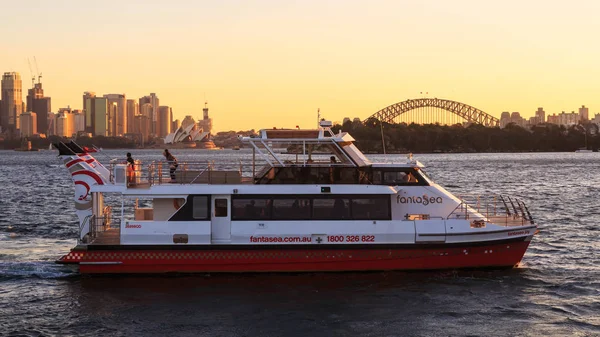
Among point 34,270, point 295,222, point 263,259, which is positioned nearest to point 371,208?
point 295,222

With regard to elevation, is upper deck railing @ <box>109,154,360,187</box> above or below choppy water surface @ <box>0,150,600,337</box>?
above

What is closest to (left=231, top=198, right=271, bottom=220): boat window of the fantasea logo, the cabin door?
the cabin door

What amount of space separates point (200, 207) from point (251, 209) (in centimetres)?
136

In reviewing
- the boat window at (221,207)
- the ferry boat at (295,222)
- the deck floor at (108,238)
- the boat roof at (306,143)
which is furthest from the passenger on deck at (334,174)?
the deck floor at (108,238)

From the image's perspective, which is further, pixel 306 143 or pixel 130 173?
pixel 130 173

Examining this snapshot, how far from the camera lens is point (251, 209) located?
1977 cm

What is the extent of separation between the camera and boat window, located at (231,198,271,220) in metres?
19.7

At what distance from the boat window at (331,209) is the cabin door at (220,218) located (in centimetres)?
230

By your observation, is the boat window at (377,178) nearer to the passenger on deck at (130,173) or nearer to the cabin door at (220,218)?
the cabin door at (220,218)

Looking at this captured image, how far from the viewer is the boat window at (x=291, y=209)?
1972 centimetres

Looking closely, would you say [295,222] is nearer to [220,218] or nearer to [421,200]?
[220,218]

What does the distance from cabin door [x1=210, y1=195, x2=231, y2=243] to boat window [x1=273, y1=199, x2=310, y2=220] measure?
1.25 meters

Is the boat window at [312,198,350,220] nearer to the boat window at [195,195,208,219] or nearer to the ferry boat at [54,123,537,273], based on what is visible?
the ferry boat at [54,123,537,273]

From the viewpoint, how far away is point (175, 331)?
15.8m
